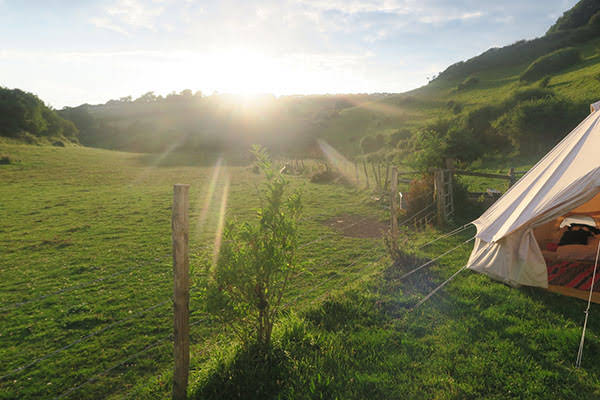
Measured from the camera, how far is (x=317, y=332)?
451 centimetres

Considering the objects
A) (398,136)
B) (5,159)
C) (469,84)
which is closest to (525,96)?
(398,136)

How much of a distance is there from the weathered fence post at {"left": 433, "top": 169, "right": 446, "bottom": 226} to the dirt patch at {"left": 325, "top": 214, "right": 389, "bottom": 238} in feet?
6.23

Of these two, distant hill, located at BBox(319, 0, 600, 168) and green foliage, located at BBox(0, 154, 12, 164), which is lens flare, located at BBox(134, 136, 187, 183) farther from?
distant hill, located at BBox(319, 0, 600, 168)

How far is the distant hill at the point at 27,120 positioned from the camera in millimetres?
39188

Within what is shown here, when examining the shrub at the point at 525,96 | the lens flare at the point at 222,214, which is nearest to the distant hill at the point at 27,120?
the lens flare at the point at 222,214

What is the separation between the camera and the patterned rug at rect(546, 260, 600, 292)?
5242 mm

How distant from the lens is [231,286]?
3.65 metres

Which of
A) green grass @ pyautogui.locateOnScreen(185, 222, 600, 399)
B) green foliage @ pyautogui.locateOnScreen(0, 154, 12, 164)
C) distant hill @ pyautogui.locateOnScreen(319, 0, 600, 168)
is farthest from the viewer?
green foliage @ pyautogui.locateOnScreen(0, 154, 12, 164)

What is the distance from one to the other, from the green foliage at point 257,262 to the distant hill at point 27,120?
47739 millimetres

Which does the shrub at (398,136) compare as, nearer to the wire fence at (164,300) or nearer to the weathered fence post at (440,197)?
the weathered fence post at (440,197)

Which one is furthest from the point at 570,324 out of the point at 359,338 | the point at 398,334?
the point at 359,338

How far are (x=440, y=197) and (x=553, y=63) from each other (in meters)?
47.4

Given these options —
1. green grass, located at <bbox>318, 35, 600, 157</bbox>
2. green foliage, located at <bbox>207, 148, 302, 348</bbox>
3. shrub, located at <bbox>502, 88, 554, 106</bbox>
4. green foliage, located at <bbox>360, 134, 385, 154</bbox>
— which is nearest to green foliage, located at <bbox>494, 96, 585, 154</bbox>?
green grass, located at <bbox>318, 35, 600, 157</bbox>

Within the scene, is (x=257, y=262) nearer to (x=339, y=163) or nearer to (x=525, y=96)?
(x=339, y=163)
